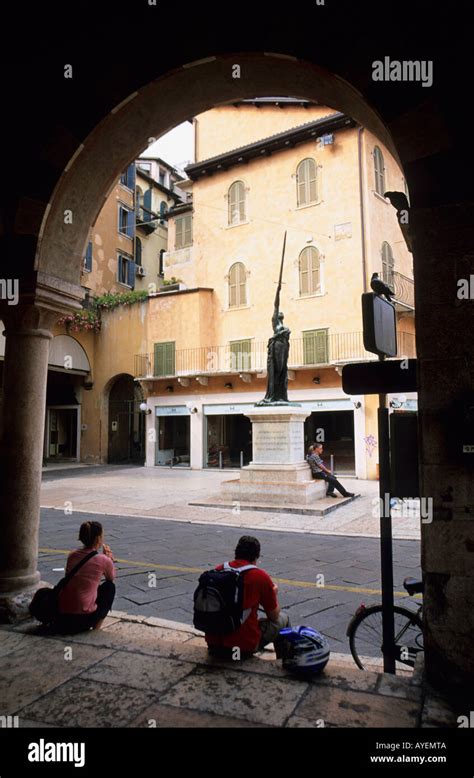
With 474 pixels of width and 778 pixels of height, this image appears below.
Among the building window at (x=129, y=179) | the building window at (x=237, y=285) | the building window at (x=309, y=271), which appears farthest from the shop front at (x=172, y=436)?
the building window at (x=129, y=179)

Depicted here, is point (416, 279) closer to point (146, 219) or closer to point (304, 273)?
point (304, 273)

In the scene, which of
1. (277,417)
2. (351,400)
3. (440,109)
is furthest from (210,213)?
(440,109)

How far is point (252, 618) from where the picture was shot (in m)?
2.82

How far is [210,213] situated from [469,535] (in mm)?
21283

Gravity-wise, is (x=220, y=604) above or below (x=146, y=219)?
below

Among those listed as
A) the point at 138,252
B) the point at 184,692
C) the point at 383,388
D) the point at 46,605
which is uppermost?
the point at 138,252

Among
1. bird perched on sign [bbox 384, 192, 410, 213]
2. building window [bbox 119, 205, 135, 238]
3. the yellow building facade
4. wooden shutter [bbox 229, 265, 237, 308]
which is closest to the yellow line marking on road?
bird perched on sign [bbox 384, 192, 410, 213]

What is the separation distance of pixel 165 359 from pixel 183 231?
21.1ft

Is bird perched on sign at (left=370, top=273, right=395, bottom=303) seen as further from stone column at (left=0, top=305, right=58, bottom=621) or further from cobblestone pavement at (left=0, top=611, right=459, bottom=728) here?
stone column at (left=0, top=305, right=58, bottom=621)

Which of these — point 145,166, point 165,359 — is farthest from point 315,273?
point 145,166

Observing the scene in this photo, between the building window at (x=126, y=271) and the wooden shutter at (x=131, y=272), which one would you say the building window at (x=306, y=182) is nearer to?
the building window at (x=126, y=271)

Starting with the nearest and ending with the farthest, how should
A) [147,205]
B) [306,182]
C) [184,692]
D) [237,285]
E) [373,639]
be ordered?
1. [184,692]
2. [373,639]
3. [306,182]
4. [237,285]
5. [147,205]

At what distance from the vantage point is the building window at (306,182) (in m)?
19.1
